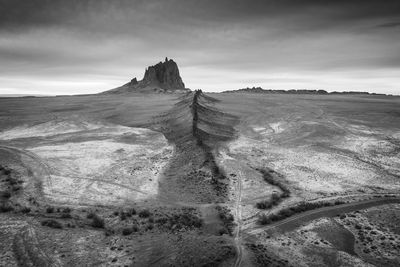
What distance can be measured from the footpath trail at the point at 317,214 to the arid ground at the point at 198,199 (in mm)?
84

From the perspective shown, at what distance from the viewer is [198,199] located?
27109mm

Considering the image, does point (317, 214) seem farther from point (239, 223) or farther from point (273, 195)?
point (239, 223)

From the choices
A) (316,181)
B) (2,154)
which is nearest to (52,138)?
(2,154)

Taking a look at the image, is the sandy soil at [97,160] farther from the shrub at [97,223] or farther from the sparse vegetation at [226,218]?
the sparse vegetation at [226,218]

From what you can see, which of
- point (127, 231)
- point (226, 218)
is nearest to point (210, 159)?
point (226, 218)

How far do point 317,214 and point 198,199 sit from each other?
9968mm

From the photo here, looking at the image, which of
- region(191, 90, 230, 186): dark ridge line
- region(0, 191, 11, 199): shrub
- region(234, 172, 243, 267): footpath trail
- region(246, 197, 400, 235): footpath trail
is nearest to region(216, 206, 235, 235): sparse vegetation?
region(234, 172, 243, 267): footpath trail

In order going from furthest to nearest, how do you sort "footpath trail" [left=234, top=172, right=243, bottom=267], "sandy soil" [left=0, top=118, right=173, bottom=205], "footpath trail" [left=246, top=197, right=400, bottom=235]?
"sandy soil" [left=0, top=118, right=173, bottom=205], "footpath trail" [left=246, top=197, right=400, bottom=235], "footpath trail" [left=234, top=172, right=243, bottom=267]

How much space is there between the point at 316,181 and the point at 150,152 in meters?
21.9

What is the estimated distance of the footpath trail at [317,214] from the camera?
22095 mm

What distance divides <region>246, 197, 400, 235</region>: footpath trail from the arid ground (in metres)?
0.08

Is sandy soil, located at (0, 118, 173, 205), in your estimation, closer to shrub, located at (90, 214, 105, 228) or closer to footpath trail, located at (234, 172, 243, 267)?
shrub, located at (90, 214, 105, 228)

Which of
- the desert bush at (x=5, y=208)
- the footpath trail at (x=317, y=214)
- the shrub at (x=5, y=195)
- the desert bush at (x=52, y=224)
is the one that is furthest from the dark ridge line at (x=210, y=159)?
the shrub at (x=5, y=195)

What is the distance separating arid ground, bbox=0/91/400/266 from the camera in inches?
730
